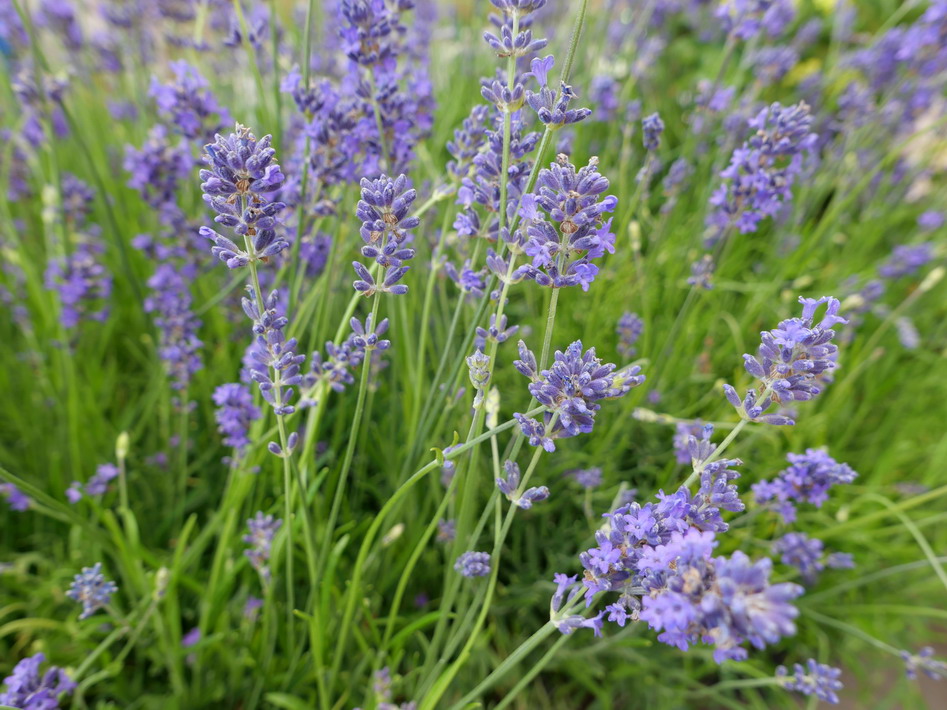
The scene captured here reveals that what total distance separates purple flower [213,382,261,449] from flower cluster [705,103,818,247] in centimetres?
130

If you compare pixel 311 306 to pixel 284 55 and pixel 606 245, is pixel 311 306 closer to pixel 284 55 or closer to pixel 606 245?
pixel 606 245

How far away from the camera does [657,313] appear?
2.44 metres

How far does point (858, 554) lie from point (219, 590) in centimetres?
210

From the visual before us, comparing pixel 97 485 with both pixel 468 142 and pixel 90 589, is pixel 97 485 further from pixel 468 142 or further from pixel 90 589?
pixel 468 142

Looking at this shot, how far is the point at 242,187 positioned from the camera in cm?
89

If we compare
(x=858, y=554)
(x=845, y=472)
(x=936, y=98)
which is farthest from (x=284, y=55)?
(x=936, y=98)

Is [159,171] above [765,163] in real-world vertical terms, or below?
above

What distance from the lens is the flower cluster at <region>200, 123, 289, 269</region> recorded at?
858 millimetres

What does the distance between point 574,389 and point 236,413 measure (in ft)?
3.03

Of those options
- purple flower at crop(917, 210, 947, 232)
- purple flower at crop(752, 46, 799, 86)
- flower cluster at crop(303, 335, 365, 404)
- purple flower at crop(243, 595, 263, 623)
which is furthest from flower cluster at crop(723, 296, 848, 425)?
purple flower at crop(917, 210, 947, 232)

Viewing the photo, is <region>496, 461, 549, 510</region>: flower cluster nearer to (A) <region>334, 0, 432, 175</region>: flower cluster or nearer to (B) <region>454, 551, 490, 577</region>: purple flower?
(B) <region>454, 551, 490, 577</region>: purple flower

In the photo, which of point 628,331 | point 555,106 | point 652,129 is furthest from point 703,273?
point 555,106

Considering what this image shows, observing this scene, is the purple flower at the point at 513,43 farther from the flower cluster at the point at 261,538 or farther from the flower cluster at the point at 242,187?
the flower cluster at the point at 261,538

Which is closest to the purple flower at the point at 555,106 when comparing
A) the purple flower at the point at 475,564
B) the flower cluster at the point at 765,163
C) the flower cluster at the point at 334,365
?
the flower cluster at the point at 334,365
